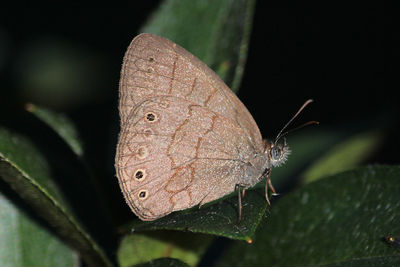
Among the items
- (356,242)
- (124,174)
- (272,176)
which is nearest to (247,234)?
(356,242)

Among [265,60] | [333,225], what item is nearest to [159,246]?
[333,225]

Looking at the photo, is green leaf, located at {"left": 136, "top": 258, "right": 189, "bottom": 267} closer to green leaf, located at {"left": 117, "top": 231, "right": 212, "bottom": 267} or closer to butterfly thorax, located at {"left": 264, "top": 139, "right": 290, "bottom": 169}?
green leaf, located at {"left": 117, "top": 231, "right": 212, "bottom": 267}

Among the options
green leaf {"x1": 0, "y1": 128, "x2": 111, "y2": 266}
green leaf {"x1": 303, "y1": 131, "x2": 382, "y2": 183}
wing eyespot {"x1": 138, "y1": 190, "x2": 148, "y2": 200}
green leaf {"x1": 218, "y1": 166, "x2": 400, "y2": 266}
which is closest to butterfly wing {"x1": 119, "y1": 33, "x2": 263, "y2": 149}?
wing eyespot {"x1": 138, "y1": 190, "x2": 148, "y2": 200}

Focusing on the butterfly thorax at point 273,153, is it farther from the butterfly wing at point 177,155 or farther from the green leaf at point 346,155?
the green leaf at point 346,155

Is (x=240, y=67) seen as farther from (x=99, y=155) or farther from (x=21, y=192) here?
(x=99, y=155)

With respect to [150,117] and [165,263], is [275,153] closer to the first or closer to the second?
[150,117]
